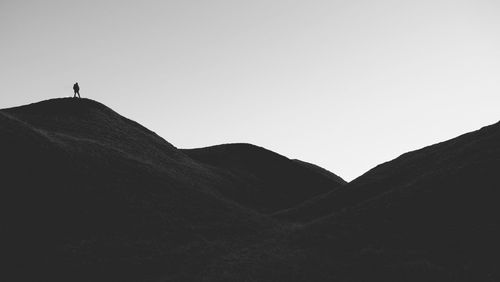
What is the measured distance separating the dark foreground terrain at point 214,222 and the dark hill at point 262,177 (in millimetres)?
7818

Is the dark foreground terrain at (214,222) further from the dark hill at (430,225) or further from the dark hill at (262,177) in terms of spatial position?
the dark hill at (262,177)

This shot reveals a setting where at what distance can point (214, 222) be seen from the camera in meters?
34.1

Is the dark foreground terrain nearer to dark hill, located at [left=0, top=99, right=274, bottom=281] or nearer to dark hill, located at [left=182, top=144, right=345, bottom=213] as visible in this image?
dark hill, located at [left=0, top=99, right=274, bottom=281]

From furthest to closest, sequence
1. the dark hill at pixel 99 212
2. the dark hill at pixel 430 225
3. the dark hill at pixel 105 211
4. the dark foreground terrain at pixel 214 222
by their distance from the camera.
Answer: the dark hill at pixel 99 212
the dark hill at pixel 105 211
the dark foreground terrain at pixel 214 222
the dark hill at pixel 430 225

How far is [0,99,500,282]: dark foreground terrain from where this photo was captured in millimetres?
22609

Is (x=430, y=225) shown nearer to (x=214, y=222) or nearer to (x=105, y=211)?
(x=214, y=222)

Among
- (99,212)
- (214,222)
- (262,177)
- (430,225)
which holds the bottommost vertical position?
(430,225)

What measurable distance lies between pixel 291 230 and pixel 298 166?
41.6 metres

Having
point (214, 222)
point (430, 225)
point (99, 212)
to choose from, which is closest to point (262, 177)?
point (214, 222)

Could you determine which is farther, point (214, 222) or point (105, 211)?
point (214, 222)

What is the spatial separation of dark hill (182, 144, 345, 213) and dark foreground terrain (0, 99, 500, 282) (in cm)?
782

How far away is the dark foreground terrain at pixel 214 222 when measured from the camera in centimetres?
2261

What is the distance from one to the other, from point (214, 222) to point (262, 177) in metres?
32.1

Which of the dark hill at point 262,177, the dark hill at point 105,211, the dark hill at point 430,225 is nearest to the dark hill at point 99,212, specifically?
the dark hill at point 105,211
